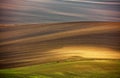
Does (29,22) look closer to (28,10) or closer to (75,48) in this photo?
(28,10)

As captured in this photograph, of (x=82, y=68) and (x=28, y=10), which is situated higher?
(x=28, y=10)

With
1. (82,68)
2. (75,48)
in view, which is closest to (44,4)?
(75,48)

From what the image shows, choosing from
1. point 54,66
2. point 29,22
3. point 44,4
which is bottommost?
point 54,66

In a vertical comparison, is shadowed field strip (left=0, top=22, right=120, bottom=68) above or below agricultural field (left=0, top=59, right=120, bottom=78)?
above

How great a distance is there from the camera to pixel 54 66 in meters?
2.13

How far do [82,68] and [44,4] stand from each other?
715 millimetres

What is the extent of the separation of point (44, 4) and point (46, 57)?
1.70 feet

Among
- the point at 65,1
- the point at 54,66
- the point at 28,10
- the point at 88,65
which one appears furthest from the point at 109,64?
the point at 28,10

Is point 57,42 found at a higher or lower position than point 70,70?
higher

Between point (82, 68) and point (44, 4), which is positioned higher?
point (44, 4)

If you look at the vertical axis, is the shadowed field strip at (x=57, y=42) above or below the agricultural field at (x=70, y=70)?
above

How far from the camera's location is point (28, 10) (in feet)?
7.36

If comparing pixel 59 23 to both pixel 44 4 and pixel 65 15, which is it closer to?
pixel 65 15

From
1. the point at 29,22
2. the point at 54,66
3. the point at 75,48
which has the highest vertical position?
the point at 29,22
